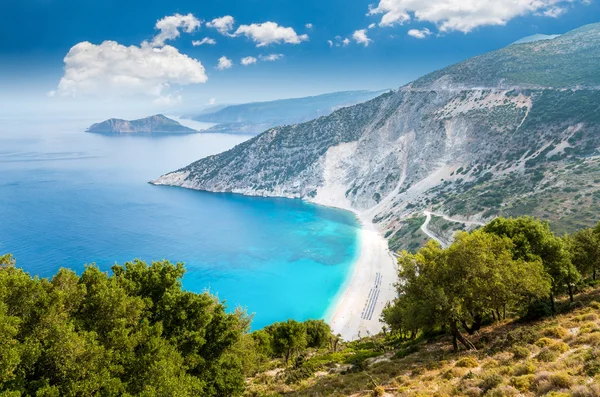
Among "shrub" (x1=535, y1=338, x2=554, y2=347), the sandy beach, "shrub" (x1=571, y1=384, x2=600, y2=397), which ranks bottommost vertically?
the sandy beach

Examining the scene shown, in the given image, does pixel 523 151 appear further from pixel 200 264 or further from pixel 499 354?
pixel 499 354

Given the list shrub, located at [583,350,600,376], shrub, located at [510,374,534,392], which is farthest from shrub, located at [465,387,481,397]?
shrub, located at [583,350,600,376]

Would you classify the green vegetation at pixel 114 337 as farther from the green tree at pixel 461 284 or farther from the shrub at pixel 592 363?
the shrub at pixel 592 363

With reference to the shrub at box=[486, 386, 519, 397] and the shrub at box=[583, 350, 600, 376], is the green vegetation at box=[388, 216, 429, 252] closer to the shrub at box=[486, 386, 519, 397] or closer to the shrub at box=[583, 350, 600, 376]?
the shrub at box=[583, 350, 600, 376]

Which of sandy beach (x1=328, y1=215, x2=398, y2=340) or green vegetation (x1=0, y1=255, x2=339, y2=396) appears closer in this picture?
green vegetation (x1=0, y1=255, x2=339, y2=396)

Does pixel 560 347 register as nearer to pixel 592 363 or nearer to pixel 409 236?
pixel 592 363

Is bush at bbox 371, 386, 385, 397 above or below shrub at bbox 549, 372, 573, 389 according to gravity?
below

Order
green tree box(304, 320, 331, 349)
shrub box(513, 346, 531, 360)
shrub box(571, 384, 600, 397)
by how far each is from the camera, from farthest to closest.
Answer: green tree box(304, 320, 331, 349) < shrub box(513, 346, 531, 360) < shrub box(571, 384, 600, 397)

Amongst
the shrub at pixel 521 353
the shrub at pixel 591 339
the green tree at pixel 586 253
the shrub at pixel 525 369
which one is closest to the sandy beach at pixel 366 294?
the green tree at pixel 586 253

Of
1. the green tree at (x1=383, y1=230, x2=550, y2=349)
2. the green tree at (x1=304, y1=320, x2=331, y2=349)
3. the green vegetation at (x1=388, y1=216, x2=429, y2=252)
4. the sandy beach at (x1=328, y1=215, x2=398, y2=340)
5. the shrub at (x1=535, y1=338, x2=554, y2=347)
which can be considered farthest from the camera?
the green vegetation at (x1=388, y1=216, x2=429, y2=252)
